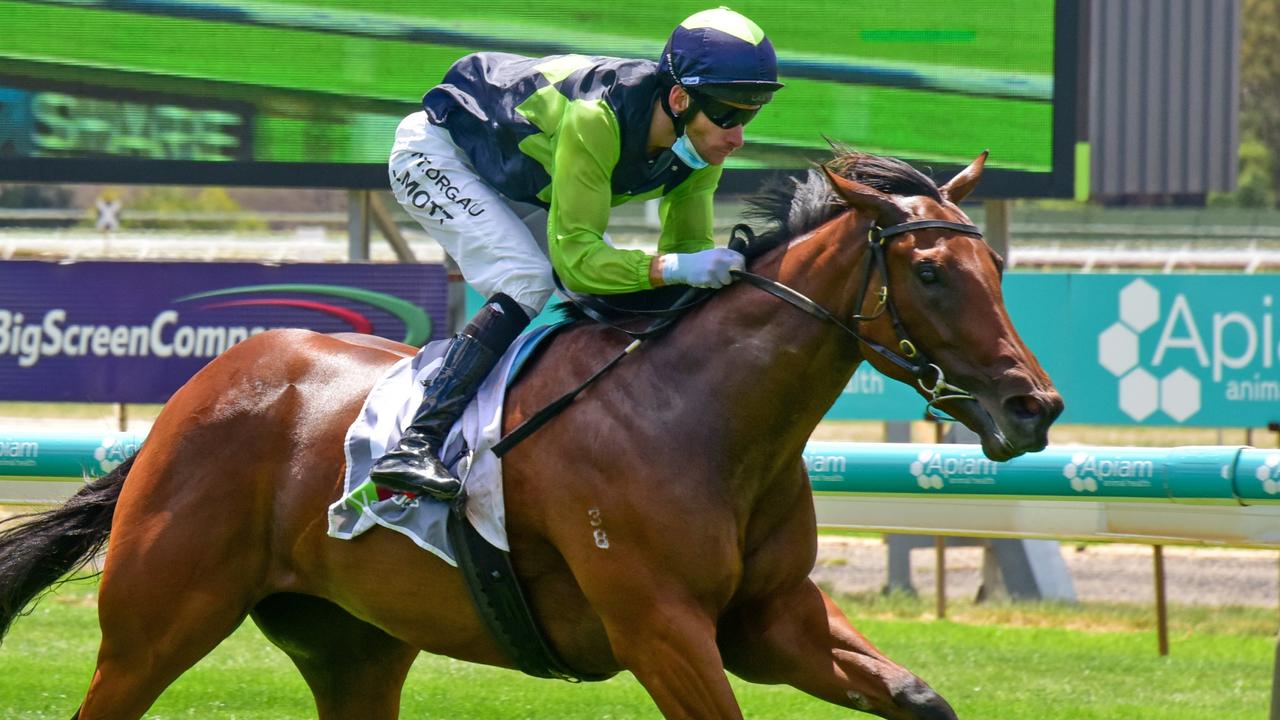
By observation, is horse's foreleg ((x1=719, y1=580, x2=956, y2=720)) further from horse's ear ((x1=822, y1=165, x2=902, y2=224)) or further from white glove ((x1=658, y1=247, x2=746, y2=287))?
horse's ear ((x1=822, y1=165, x2=902, y2=224))

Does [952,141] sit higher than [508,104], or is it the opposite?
[508,104]

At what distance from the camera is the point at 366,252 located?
33.7ft

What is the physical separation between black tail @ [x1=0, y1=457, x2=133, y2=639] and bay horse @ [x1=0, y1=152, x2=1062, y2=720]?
0.93 feet

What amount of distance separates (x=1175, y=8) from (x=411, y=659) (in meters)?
7.49

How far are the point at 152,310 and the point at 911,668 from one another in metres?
4.85

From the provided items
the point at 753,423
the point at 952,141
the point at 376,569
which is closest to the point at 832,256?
the point at 753,423

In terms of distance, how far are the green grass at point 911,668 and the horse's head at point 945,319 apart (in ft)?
8.94

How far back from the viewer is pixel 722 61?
3.93 metres

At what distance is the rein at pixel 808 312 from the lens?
12.2 feet

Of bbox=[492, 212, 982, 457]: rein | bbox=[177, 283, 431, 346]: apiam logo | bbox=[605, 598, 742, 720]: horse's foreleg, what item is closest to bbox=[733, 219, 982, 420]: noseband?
bbox=[492, 212, 982, 457]: rein

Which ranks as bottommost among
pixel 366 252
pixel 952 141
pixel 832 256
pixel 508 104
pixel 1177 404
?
pixel 1177 404

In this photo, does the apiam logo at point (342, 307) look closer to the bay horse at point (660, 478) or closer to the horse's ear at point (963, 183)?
the bay horse at point (660, 478)

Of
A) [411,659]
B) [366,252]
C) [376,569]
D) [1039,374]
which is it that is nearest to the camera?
[1039,374]

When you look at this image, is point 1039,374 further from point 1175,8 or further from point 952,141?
point 1175,8
